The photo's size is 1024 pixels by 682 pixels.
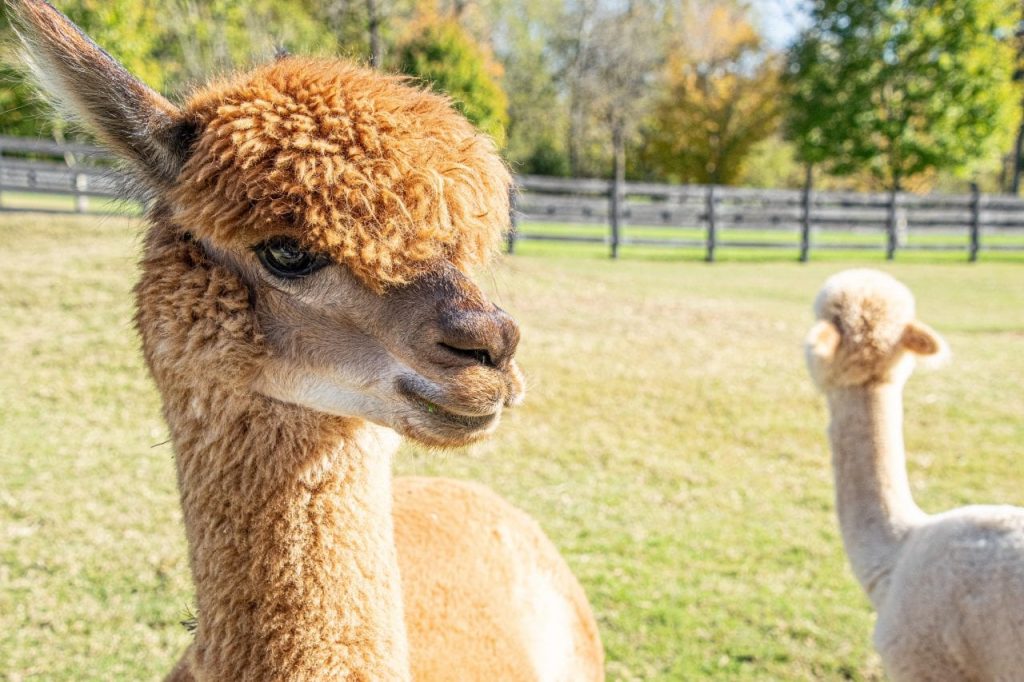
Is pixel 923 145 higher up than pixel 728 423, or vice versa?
pixel 923 145

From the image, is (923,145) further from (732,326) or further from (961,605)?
(961,605)

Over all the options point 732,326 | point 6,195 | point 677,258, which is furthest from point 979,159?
point 6,195

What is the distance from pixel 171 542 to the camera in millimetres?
4875

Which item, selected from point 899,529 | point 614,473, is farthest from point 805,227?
point 899,529

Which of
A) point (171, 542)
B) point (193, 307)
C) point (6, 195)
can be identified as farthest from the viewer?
point (6, 195)

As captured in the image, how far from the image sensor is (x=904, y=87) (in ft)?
95.3

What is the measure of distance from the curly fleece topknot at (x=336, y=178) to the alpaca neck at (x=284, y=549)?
1.40 feet

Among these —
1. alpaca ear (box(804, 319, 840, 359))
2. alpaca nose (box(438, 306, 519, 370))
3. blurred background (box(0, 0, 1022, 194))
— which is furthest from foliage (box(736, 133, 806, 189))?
alpaca nose (box(438, 306, 519, 370))

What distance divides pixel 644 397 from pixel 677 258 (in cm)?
1406

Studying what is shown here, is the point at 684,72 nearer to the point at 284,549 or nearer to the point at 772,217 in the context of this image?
the point at 772,217

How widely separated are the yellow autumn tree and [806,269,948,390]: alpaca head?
1407 inches

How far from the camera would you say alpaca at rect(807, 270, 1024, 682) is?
260cm

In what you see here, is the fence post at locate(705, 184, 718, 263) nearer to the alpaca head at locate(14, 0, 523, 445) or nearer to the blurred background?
the blurred background

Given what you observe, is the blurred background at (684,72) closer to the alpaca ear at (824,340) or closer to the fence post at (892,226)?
the alpaca ear at (824,340)
